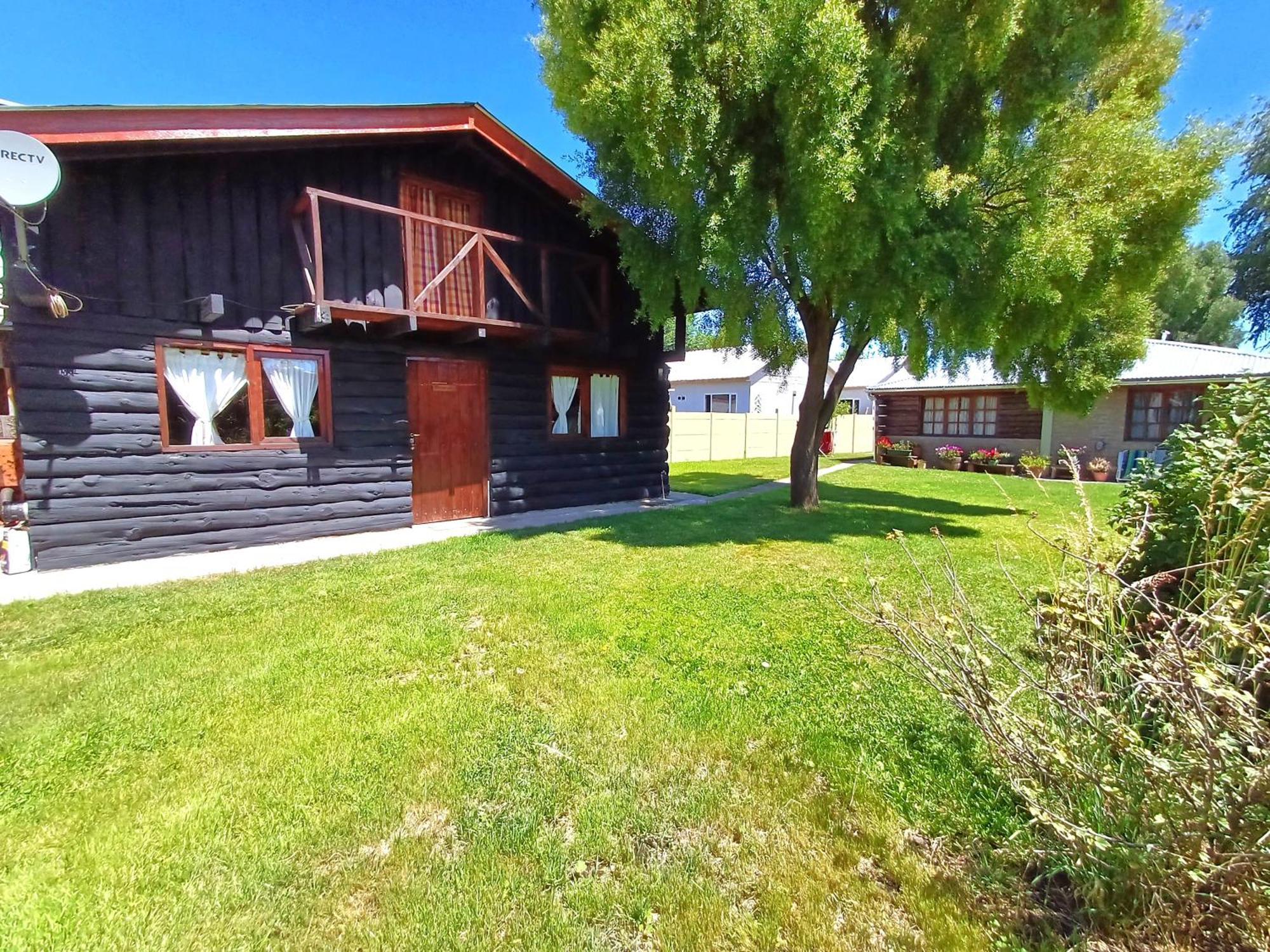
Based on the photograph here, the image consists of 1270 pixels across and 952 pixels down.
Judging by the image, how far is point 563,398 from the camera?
31.1 ft

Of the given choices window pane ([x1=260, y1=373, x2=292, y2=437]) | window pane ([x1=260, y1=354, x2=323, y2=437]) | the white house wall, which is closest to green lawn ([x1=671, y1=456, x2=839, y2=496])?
the white house wall

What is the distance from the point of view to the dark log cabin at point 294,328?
542 centimetres

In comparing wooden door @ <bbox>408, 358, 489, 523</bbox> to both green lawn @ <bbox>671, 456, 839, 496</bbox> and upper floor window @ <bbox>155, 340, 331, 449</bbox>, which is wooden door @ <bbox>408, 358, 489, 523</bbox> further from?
green lawn @ <bbox>671, 456, 839, 496</bbox>

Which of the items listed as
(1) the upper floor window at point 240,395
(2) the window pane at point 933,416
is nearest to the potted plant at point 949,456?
(2) the window pane at point 933,416

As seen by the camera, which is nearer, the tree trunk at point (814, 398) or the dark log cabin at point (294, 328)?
the dark log cabin at point (294, 328)

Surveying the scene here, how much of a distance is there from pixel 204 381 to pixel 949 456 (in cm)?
1839

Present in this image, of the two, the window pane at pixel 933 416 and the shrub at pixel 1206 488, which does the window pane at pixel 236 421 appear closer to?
the shrub at pixel 1206 488

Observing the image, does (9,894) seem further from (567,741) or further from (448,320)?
(448,320)

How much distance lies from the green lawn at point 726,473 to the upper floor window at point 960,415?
350 centimetres

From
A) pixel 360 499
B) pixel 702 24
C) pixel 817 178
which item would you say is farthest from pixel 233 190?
pixel 817 178

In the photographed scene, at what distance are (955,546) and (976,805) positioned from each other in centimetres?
538

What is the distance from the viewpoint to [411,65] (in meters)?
9.99

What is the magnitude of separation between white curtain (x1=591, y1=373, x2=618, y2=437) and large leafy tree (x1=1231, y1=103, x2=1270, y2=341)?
25.3 m

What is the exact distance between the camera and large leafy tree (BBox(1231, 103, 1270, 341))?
19922 mm
